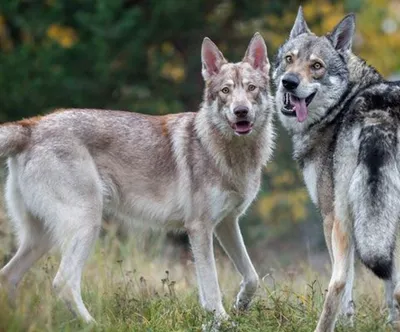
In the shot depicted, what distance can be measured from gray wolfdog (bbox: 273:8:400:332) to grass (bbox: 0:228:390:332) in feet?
1.11

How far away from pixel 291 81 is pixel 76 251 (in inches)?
86.4

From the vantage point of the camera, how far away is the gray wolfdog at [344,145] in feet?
19.7

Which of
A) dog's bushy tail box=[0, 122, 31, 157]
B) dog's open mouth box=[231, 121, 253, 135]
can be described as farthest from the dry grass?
dog's open mouth box=[231, 121, 253, 135]

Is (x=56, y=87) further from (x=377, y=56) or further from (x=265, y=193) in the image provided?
(x=377, y=56)

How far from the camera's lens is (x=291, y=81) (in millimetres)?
7320

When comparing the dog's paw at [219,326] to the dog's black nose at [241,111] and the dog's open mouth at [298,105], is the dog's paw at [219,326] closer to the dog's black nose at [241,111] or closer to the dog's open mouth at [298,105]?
the dog's black nose at [241,111]

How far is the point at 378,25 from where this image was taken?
2272 cm

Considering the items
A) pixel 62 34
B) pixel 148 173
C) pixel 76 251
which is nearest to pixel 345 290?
pixel 148 173

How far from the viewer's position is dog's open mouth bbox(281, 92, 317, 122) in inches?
293

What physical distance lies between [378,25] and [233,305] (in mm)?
16471

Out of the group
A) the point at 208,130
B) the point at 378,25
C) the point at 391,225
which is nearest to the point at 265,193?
the point at 378,25

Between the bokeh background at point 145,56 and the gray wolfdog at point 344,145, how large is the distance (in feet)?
25.7

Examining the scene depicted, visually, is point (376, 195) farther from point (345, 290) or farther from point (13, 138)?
point (13, 138)

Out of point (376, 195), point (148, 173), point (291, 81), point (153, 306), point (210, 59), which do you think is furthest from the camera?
point (210, 59)
